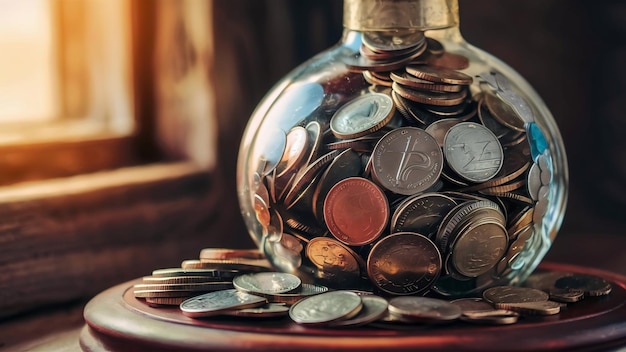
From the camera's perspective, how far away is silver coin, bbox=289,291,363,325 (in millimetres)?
747

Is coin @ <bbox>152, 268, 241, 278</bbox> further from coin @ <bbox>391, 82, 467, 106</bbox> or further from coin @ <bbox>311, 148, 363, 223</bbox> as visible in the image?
coin @ <bbox>391, 82, 467, 106</bbox>

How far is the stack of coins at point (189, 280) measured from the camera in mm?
848

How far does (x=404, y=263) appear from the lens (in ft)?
2.71

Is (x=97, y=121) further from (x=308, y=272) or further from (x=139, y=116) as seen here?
(x=308, y=272)

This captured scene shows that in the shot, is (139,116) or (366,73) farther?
(139,116)

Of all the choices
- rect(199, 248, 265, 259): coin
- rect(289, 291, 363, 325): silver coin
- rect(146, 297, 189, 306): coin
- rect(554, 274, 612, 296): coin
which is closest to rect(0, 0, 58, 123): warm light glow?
rect(199, 248, 265, 259): coin

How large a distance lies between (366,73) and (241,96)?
1.87 feet

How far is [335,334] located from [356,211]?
137 millimetres

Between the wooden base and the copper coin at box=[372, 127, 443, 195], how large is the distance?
130mm

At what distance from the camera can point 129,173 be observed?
1.31 m

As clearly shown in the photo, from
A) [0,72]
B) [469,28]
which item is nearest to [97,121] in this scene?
[0,72]

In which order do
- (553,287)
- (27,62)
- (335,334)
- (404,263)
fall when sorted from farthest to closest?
(27,62) < (553,287) < (404,263) < (335,334)

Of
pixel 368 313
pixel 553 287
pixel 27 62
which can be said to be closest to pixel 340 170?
pixel 368 313

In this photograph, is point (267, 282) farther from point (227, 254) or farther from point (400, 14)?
point (400, 14)
